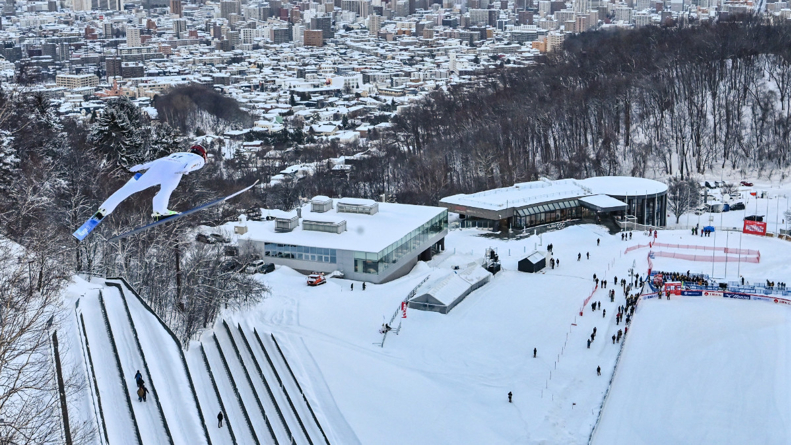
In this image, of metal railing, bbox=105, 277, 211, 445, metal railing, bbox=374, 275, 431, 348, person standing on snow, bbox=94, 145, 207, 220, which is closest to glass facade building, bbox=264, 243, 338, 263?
metal railing, bbox=374, 275, 431, 348

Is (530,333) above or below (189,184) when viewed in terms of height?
below

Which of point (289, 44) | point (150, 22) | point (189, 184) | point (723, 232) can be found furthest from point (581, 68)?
point (150, 22)

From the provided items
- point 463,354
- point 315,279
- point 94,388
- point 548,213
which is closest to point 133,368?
point 94,388

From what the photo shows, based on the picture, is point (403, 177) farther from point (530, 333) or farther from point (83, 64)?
point (83, 64)

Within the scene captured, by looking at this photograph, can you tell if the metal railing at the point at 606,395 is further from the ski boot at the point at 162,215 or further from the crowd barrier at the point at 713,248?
the ski boot at the point at 162,215

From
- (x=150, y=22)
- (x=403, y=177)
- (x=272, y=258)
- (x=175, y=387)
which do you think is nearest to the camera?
(x=175, y=387)
